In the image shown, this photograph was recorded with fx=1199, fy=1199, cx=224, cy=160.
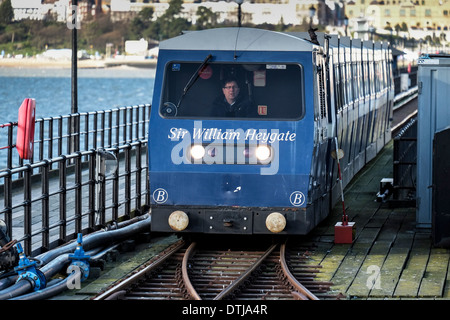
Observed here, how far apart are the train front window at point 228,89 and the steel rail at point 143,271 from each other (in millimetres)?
1739

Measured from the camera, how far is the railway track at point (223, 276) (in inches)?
499

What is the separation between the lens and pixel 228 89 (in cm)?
1516

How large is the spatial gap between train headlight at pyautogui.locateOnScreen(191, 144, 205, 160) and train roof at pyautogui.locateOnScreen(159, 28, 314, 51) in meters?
1.28

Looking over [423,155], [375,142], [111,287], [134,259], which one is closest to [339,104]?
[423,155]

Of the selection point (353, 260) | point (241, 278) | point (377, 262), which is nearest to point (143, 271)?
point (241, 278)

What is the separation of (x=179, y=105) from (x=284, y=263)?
2508 millimetres

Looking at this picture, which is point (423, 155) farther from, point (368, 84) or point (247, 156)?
point (368, 84)

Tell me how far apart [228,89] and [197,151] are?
2.93 ft

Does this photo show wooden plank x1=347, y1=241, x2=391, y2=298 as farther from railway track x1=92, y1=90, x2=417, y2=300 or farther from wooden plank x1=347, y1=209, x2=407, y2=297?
railway track x1=92, y1=90, x2=417, y2=300

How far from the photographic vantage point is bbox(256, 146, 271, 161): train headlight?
14852 millimetres

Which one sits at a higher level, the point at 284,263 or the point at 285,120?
the point at 285,120

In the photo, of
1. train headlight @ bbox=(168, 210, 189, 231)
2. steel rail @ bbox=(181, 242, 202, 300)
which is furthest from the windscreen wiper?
steel rail @ bbox=(181, 242, 202, 300)
